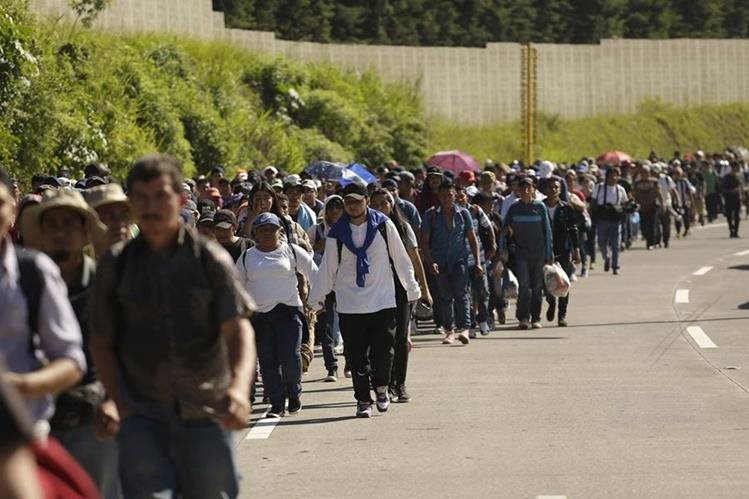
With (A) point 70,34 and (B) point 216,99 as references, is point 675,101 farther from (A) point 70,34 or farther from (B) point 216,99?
(A) point 70,34

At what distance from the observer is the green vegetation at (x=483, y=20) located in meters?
64.2

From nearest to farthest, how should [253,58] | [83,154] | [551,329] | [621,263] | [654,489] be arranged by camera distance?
1. [654,489]
2. [551,329]
3. [83,154]
4. [621,263]
5. [253,58]

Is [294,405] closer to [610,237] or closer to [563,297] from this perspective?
[563,297]

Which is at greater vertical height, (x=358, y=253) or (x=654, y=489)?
(x=358, y=253)

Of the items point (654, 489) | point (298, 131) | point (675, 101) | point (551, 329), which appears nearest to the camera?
point (654, 489)

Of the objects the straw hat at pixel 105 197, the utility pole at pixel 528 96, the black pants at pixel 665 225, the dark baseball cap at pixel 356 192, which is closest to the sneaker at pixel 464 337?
the dark baseball cap at pixel 356 192

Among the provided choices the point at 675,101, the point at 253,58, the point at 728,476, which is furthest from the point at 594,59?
the point at 728,476

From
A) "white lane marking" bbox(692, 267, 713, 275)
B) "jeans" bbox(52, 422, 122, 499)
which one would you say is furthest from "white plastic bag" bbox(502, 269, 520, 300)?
"jeans" bbox(52, 422, 122, 499)

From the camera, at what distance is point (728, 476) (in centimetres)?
1106

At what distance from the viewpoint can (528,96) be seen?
Result: 65.0m

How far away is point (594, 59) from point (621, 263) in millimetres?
40265

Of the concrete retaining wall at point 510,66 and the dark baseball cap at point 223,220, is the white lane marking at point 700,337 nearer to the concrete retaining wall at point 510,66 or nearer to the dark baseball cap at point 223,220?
the dark baseball cap at point 223,220

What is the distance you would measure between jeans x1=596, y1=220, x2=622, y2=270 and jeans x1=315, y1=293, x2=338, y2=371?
1307 cm

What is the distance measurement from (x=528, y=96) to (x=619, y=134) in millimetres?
12667
